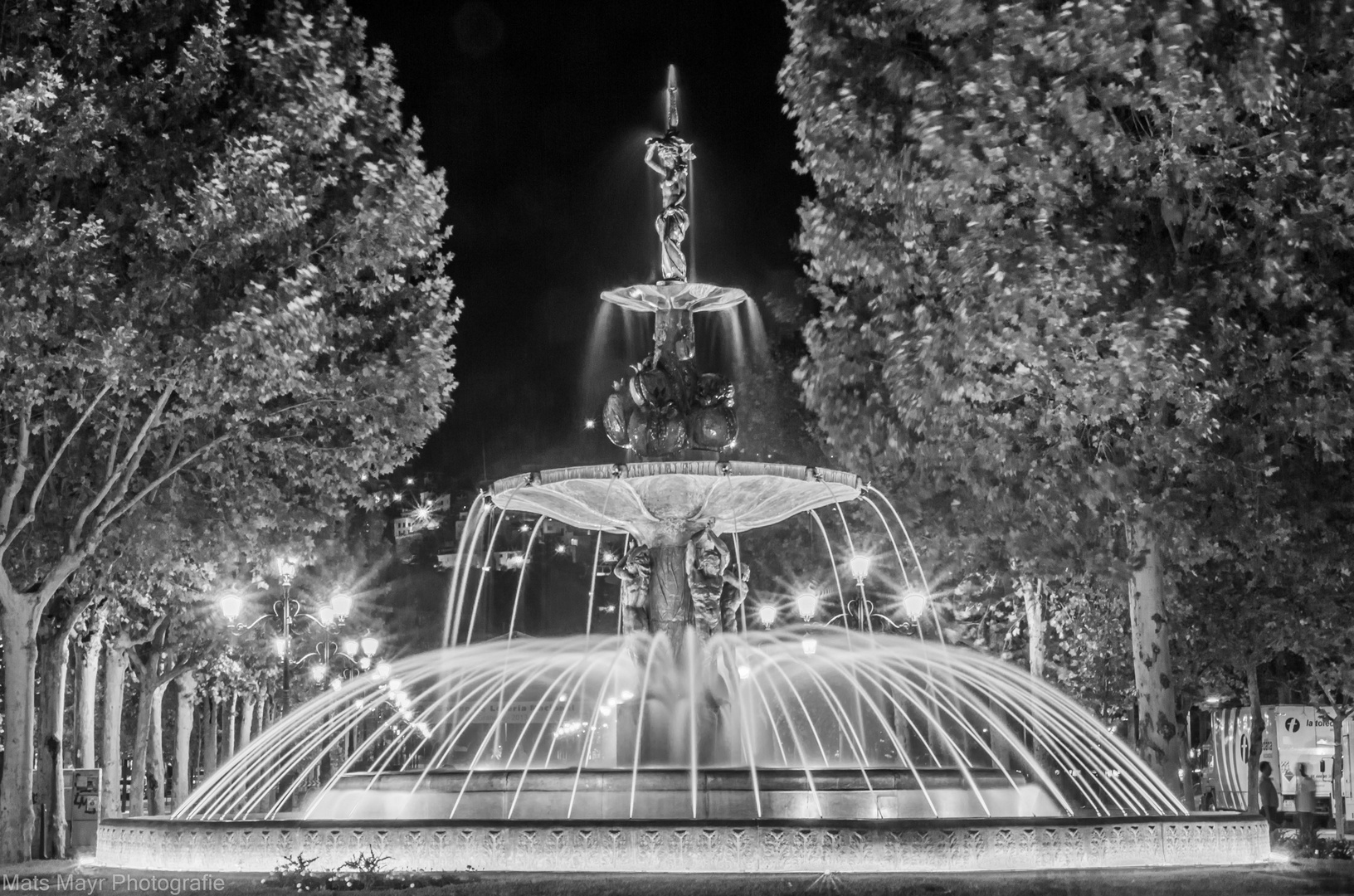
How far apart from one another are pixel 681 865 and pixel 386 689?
7.12 m

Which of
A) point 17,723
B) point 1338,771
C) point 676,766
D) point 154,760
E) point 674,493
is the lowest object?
point 1338,771

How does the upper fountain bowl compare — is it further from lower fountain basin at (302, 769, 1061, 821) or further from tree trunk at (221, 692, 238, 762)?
tree trunk at (221, 692, 238, 762)

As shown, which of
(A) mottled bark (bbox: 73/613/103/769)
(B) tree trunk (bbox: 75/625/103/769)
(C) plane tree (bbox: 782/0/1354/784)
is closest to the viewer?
(C) plane tree (bbox: 782/0/1354/784)

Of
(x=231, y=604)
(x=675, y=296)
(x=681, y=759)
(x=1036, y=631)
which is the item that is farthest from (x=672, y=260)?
(x=1036, y=631)

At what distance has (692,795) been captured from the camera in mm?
15211

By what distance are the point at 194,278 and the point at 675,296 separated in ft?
21.1

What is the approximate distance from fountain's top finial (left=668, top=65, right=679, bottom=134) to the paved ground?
34.8 ft

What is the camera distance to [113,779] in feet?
119

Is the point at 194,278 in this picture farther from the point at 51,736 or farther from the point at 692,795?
the point at 692,795

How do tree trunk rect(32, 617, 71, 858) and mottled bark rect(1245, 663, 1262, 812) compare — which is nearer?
tree trunk rect(32, 617, 71, 858)

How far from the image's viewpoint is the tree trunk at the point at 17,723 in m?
20.3

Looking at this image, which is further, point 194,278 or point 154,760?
point 154,760

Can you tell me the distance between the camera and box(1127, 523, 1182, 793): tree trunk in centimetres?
1855

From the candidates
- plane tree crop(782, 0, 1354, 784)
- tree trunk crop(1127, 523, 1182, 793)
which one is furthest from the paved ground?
plane tree crop(782, 0, 1354, 784)
